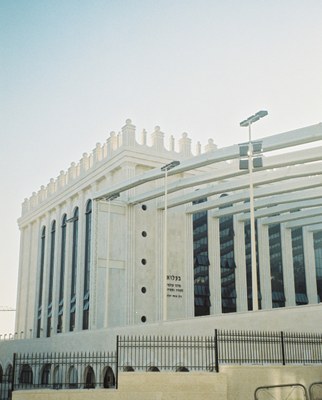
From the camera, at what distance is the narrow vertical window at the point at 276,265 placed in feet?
157

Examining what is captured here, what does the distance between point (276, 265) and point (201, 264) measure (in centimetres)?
785

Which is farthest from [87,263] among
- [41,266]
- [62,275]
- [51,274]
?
[41,266]

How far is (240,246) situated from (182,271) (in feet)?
19.6

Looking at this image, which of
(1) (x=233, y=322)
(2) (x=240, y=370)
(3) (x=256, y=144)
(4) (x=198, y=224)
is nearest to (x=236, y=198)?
(4) (x=198, y=224)

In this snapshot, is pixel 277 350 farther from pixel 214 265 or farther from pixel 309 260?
pixel 309 260

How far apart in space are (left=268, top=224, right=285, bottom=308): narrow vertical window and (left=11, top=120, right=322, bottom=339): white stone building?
87 millimetres

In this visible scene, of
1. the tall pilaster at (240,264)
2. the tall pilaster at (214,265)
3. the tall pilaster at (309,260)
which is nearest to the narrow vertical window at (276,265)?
the tall pilaster at (309,260)

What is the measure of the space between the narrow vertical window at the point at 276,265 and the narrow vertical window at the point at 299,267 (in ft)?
4.62

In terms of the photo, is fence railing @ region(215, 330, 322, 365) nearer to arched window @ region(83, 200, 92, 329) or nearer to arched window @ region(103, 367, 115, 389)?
arched window @ region(103, 367, 115, 389)

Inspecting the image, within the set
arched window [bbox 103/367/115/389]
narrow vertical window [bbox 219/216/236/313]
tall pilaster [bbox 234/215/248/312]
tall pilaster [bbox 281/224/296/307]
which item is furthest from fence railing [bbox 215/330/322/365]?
tall pilaster [bbox 281/224/296/307]

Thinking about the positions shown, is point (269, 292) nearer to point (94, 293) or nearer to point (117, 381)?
point (94, 293)

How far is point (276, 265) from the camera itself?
1909 inches

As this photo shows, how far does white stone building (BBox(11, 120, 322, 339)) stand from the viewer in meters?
39.8

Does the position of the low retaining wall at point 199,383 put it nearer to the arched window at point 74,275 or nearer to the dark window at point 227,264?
the dark window at point 227,264
